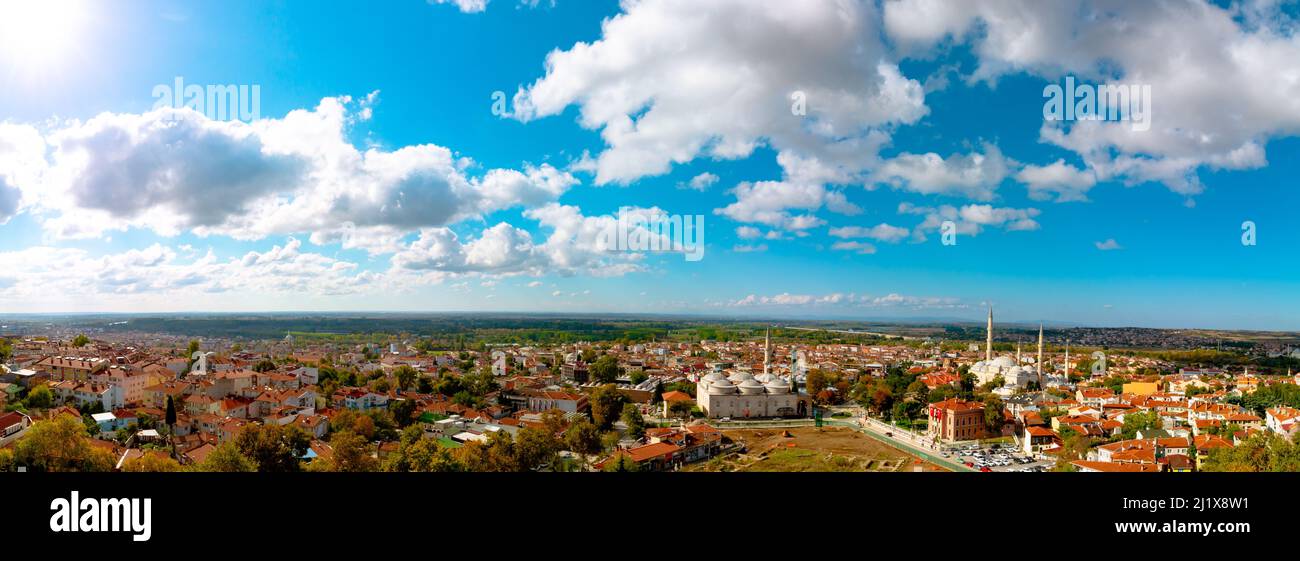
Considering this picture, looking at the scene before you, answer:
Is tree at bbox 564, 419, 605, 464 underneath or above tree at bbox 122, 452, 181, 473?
underneath

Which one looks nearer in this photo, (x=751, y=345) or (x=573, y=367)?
(x=573, y=367)

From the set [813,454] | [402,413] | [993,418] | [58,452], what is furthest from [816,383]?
[58,452]

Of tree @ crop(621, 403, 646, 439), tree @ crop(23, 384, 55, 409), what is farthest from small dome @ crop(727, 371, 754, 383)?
tree @ crop(23, 384, 55, 409)

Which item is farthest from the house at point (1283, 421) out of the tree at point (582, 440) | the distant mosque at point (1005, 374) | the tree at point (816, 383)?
the tree at point (582, 440)

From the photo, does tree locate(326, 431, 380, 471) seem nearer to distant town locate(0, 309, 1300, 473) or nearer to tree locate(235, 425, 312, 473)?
distant town locate(0, 309, 1300, 473)
